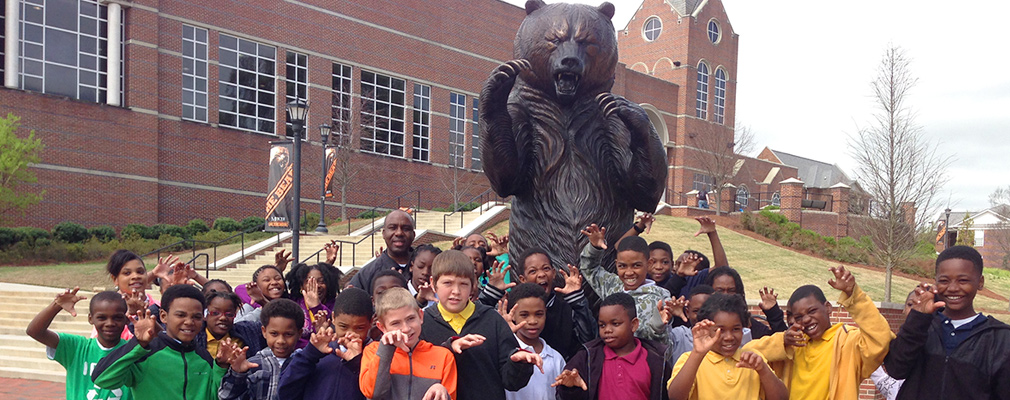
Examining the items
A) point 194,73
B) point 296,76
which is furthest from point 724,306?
point 296,76

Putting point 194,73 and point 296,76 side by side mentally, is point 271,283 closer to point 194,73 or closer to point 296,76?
point 194,73

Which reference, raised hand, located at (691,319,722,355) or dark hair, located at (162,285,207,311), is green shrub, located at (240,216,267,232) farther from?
raised hand, located at (691,319,722,355)

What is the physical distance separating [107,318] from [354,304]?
154 cm

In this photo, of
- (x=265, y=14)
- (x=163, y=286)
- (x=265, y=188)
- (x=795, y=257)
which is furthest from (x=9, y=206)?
(x=795, y=257)

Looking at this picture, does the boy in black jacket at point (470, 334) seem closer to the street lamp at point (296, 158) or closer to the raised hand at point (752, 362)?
the raised hand at point (752, 362)

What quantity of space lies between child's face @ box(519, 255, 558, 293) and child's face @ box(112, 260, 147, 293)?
2533 millimetres

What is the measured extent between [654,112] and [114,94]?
2978 cm

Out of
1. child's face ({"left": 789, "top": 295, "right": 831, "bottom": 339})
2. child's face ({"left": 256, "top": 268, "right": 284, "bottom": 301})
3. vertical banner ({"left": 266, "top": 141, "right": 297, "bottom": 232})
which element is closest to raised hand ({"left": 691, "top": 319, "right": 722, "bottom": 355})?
child's face ({"left": 789, "top": 295, "right": 831, "bottom": 339})

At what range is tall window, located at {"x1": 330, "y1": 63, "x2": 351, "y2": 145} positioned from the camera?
28.4 m

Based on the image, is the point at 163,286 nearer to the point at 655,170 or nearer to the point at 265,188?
the point at 655,170

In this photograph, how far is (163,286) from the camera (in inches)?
194

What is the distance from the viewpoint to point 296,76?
1097 inches

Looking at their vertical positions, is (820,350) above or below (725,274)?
below

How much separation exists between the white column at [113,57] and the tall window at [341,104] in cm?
793
